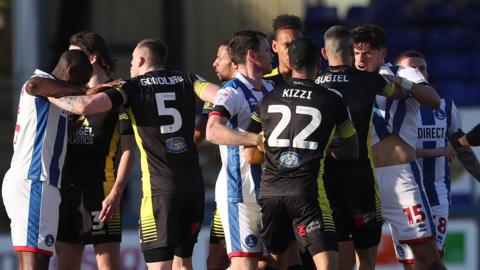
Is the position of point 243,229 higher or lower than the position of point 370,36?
lower

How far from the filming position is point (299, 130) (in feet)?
25.6

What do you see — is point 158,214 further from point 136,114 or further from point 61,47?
point 61,47

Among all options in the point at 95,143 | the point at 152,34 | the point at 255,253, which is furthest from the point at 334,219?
the point at 152,34

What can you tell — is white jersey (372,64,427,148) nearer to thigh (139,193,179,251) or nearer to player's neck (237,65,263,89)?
player's neck (237,65,263,89)

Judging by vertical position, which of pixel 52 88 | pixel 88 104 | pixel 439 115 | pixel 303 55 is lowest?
pixel 439 115

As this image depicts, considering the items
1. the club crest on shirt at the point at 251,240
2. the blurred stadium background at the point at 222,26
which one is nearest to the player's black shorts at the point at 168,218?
the club crest on shirt at the point at 251,240

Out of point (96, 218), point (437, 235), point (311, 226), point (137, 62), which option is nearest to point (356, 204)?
point (311, 226)

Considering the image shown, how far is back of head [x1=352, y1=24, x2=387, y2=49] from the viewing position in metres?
8.95

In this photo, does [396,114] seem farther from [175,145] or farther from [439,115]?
[175,145]

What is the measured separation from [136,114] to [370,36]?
1854mm

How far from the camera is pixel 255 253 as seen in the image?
852 centimetres

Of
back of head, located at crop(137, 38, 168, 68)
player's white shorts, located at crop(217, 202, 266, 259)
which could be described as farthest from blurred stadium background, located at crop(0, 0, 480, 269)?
player's white shorts, located at crop(217, 202, 266, 259)

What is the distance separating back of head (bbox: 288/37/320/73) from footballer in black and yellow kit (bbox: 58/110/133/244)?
1649 mm

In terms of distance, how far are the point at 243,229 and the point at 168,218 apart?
541 millimetres
